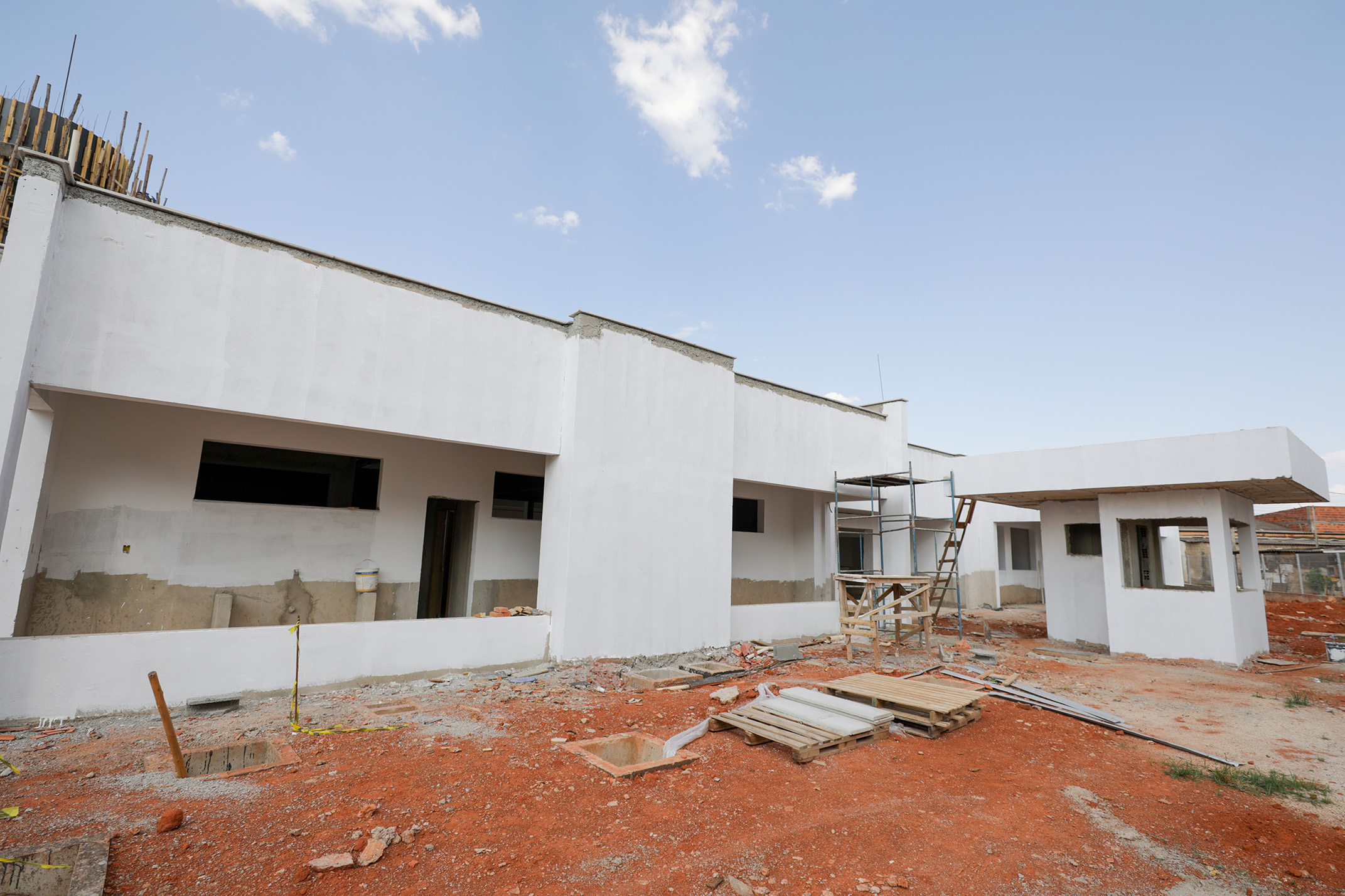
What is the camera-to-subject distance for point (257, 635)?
799 centimetres

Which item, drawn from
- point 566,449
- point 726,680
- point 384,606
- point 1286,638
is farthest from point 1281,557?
point 384,606

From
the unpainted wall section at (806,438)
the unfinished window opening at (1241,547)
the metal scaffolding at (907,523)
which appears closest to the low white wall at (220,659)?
the unpainted wall section at (806,438)

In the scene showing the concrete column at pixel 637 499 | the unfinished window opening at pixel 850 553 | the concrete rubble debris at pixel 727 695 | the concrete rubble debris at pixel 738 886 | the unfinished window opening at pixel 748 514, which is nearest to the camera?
the concrete rubble debris at pixel 738 886

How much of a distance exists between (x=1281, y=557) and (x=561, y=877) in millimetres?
44963

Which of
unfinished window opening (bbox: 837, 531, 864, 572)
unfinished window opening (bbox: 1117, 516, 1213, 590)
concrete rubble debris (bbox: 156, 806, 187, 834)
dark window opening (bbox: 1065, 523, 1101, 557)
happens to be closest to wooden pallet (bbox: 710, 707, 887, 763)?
concrete rubble debris (bbox: 156, 806, 187, 834)

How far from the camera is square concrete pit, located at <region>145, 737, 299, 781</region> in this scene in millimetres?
5590

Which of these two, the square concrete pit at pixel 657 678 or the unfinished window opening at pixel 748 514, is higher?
the unfinished window opening at pixel 748 514

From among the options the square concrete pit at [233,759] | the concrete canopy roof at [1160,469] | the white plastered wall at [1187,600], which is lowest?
the square concrete pit at [233,759]

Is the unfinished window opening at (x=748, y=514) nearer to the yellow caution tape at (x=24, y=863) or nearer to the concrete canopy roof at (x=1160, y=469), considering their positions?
the concrete canopy roof at (x=1160, y=469)

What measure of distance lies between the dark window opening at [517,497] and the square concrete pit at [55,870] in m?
8.59

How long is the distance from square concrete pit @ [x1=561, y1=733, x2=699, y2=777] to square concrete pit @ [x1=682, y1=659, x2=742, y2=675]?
3405 mm

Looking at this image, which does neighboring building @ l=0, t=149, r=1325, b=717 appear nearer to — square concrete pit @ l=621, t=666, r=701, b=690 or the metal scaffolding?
square concrete pit @ l=621, t=666, r=701, b=690

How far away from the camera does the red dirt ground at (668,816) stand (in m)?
3.89

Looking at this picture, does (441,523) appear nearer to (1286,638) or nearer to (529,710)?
(529,710)
